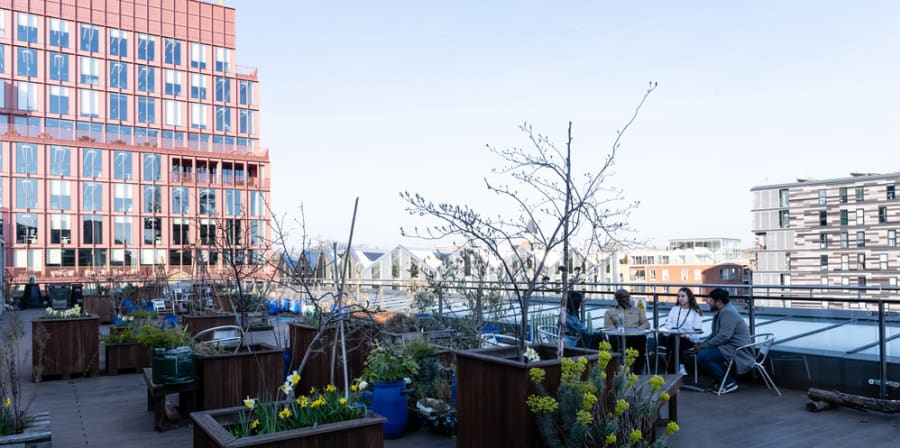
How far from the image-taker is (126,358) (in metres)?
10.1

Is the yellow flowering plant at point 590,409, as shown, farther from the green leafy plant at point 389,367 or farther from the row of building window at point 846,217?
the row of building window at point 846,217

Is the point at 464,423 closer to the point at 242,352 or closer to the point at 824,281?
the point at 242,352

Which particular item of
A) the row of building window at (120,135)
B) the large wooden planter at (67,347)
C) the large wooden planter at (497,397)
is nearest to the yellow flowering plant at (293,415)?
the large wooden planter at (497,397)

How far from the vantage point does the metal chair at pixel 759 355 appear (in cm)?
738

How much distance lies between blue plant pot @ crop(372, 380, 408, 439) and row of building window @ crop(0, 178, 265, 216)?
1518 inches

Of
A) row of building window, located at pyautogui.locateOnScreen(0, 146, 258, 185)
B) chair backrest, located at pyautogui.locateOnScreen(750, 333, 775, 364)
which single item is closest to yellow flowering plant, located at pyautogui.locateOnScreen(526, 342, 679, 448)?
chair backrest, located at pyautogui.locateOnScreen(750, 333, 775, 364)

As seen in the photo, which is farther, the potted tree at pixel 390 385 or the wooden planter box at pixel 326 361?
the wooden planter box at pixel 326 361

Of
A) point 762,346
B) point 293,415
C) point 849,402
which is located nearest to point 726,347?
point 762,346

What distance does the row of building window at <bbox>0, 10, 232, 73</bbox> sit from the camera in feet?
152

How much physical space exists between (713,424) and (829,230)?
89674 millimetres

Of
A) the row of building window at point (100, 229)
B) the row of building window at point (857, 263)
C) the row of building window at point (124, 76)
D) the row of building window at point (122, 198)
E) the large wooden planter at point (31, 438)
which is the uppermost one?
the row of building window at point (124, 76)

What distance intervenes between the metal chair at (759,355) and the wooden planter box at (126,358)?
7.63 m

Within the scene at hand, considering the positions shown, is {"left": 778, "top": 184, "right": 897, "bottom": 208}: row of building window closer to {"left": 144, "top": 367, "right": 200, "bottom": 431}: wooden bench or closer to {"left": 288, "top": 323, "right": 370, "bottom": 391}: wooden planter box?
{"left": 288, "top": 323, "right": 370, "bottom": 391}: wooden planter box

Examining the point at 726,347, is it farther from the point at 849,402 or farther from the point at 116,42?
the point at 116,42
